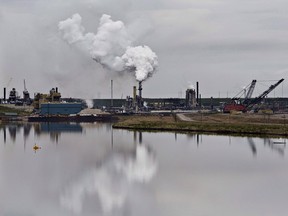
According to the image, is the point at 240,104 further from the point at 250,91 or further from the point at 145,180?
the point at 145,180

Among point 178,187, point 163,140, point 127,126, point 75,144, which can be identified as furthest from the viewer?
point 127,126

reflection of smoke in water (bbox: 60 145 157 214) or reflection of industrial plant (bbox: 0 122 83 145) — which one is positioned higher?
reflection of industrial plant (bbox: 0 122 83 145)

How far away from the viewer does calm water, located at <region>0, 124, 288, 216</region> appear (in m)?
27.8

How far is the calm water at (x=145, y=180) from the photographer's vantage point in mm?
27845

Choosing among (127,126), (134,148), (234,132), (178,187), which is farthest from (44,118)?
(178,187)

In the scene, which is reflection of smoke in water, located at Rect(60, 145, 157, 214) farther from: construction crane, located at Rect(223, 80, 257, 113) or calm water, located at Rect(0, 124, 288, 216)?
construction crane, located at Rect(223, 80, 257, 113)

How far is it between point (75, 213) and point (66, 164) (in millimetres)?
16524

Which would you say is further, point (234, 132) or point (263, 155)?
point (234, 132)

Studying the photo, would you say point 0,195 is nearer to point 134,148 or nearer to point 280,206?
point 280,206

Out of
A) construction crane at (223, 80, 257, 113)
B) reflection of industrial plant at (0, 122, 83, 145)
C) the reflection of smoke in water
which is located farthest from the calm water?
construction crane at (223, 80, 257, 113)

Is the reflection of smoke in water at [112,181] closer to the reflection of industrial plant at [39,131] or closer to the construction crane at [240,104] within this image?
the reflection of industrial plant at [39,131]

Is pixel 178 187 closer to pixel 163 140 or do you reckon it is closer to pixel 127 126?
pixel 163 140

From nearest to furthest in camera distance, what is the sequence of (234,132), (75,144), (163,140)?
1. (75,144)
2. (163,140)
3. (234,132)

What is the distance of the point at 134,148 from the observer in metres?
55.1
